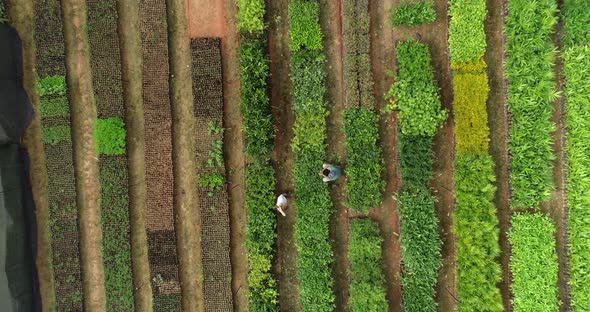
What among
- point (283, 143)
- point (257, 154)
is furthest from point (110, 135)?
point (283, 143)

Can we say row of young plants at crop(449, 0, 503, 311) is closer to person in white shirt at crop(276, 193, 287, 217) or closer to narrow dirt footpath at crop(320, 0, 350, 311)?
narrow dirt footpath at crop(320, 0, 350, 311)

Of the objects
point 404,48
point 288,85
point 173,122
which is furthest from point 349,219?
point 173,122

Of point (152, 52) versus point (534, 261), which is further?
point (152, 52)

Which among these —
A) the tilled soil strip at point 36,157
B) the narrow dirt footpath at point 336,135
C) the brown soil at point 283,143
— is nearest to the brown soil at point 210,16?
the brown soil at point 283,143

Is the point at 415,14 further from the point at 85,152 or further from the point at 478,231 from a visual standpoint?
the point at 85,152

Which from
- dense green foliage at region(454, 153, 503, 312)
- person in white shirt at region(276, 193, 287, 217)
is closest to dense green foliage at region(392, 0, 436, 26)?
dense green foliage at region(454, 153, 503, 312)

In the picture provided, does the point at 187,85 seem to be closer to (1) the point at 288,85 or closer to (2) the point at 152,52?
(2) the point at 152,52
